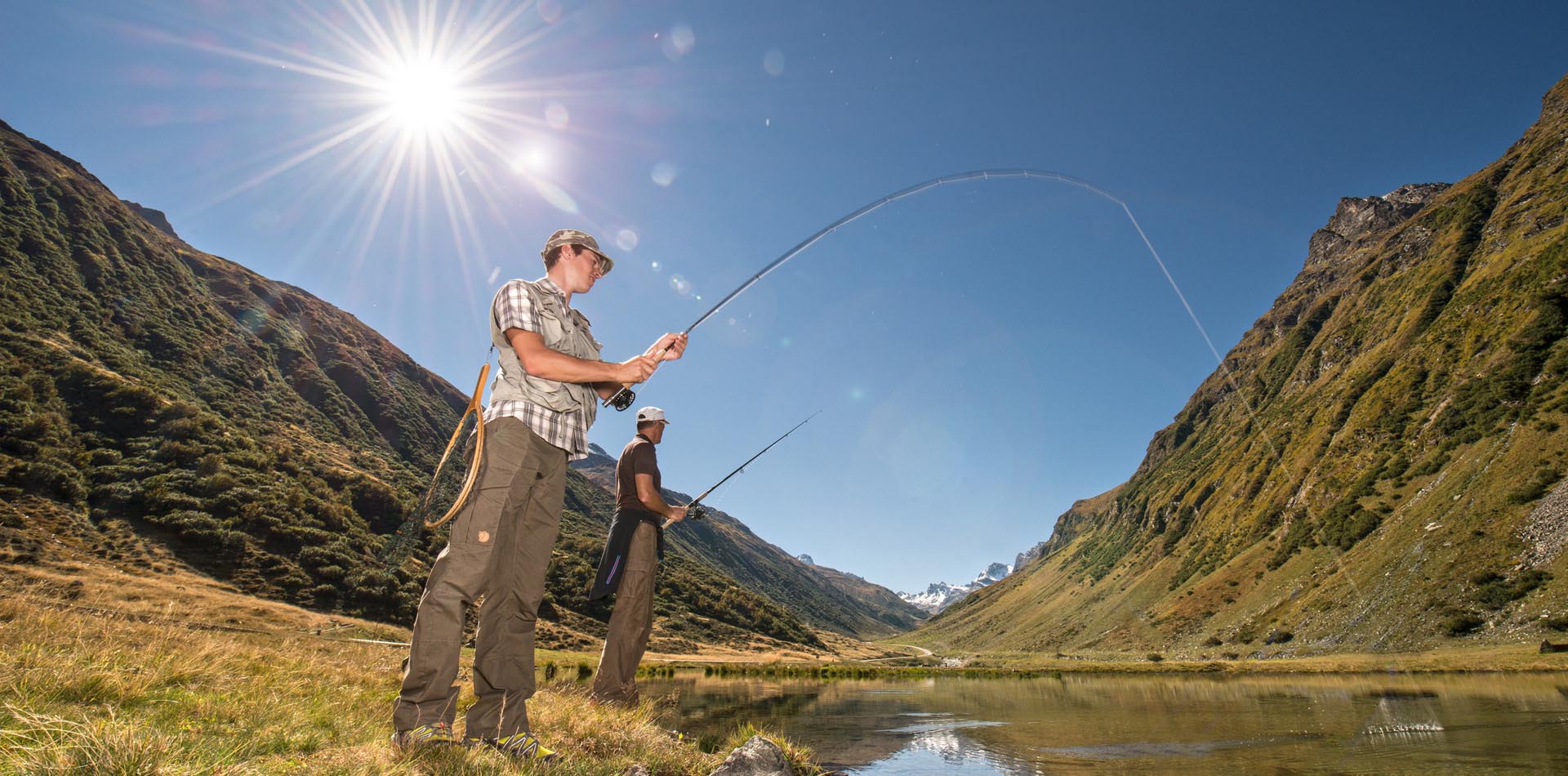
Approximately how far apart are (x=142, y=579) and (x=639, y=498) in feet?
138

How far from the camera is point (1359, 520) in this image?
53000mm

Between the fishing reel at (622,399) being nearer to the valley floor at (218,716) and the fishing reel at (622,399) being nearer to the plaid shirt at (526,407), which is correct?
the plaid shirt at (526,407)

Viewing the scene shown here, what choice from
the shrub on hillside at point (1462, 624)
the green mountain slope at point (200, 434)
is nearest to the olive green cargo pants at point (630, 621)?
the shrub on hillside at point (1462, 624)

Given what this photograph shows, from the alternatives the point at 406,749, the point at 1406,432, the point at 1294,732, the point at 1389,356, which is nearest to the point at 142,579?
the point at 406,749

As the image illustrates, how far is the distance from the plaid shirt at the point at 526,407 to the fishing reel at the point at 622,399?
2.31ft

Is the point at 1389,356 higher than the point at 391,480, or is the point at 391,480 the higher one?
the point at 1389,356

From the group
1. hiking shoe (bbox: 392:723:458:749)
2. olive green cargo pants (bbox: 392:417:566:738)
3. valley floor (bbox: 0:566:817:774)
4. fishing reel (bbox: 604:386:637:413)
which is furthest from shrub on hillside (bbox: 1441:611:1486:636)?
hiking shoe (bbox: 392:723:458:749)

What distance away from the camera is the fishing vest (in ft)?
14.0

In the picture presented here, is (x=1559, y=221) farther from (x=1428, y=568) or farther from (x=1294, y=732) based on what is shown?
(x=1294, y=732)

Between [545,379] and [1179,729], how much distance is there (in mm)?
8683

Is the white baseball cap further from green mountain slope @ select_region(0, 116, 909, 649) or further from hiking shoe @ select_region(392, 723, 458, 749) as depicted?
green mountain slope @ select_region(0, 116, 909, 649)

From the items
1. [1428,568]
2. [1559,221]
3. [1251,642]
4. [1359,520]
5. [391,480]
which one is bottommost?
[1251,642]

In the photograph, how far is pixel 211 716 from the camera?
3613mm

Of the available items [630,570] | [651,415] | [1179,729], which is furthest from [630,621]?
[1179,729]
